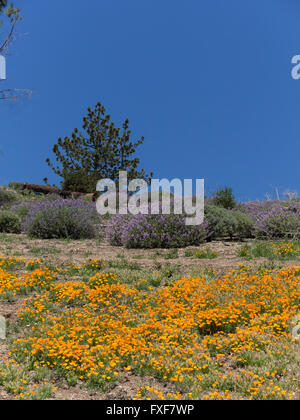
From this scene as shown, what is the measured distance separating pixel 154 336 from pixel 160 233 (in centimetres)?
868

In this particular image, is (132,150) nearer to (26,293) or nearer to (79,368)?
(26,293)

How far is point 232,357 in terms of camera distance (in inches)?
218

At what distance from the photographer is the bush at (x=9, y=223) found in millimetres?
20016

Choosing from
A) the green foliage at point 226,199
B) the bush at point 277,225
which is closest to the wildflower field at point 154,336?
the bush at point 277,225

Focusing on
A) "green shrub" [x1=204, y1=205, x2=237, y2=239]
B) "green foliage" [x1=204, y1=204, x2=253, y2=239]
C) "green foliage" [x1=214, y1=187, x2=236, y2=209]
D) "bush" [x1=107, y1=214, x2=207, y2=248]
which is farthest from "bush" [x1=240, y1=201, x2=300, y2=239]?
"green foliage" [x1=214, y1=187, x2=236, y2=209]

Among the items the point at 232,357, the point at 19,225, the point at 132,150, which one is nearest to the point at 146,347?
the point at 232,357

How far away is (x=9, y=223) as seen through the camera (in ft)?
65.6

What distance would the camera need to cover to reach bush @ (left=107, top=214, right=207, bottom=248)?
48.1 ft

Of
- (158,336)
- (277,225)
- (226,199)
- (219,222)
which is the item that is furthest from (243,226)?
(158,336)

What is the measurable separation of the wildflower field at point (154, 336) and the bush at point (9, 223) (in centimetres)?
1143

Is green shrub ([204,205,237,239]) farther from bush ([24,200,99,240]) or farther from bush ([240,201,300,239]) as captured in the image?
bush ([24,200,99,240])

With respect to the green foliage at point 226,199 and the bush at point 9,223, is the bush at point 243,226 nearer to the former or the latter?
the green foliage at point 226,199

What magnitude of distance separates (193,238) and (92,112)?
25805 mm
